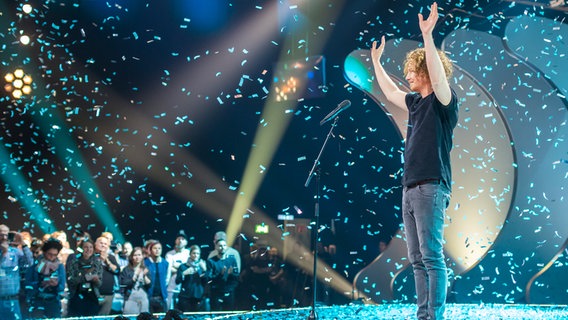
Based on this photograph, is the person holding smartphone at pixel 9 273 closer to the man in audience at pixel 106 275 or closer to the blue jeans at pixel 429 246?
the man in audience at pixel 106 275

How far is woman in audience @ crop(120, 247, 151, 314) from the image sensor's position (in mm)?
6602

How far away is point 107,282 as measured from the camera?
6.86m

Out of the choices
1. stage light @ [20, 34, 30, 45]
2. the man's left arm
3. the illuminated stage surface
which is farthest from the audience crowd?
the man's left arm

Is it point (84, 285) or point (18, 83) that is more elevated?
point (18, 83)

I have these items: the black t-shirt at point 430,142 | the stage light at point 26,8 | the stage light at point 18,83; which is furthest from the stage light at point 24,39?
the black t-shirt at point 430,142

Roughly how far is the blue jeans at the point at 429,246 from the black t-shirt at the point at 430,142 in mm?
66

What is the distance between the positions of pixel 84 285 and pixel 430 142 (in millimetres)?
5233

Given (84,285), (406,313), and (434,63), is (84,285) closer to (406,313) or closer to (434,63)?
(406,313)

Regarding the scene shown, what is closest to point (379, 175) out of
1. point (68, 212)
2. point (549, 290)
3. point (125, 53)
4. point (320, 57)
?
point (320, 57)

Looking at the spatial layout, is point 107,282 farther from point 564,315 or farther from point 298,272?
point 564,315

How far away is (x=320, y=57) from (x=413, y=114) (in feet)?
19.4

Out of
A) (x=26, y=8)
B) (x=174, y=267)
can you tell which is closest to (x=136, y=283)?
(x=174, y=267)

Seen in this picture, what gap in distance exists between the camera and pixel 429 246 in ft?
8.28

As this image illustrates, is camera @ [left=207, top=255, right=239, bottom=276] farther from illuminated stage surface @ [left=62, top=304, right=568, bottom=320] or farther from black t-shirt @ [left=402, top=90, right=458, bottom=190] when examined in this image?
black t-shirt @ [left=402, top=90, right=458, bottom=190]
